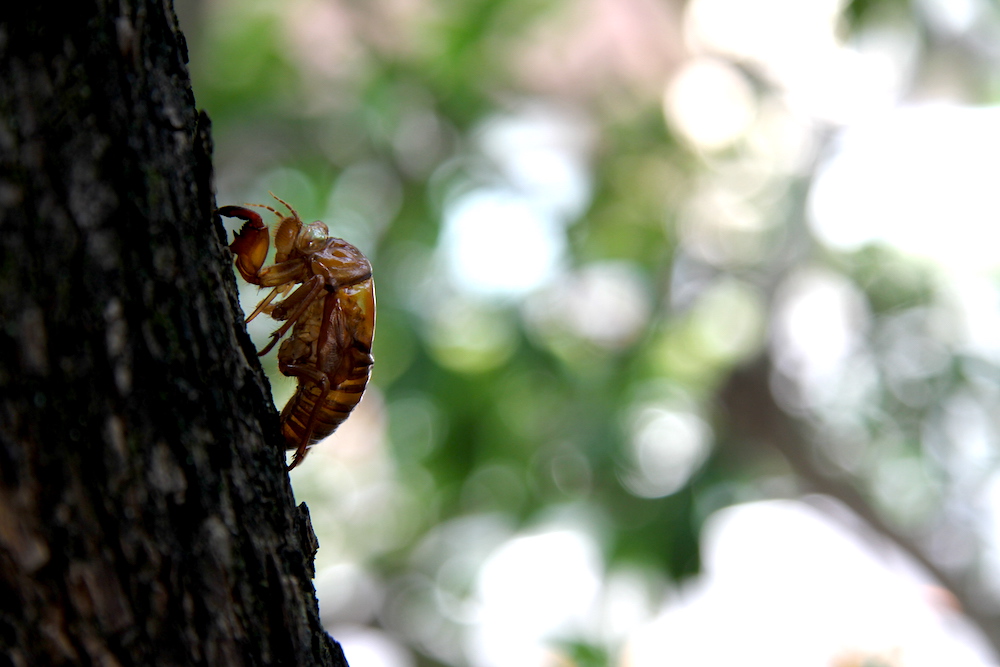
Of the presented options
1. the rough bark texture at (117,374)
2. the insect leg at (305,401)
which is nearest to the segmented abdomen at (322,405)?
the insect leg at (305,401)

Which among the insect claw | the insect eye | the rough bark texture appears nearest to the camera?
the rough bark texture

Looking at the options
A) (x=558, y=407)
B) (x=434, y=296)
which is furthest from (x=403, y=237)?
(x=558, y=407)

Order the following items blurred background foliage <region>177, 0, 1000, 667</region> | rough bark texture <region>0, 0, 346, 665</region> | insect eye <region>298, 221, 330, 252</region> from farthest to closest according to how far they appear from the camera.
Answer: blurred background foliage <region>177, 0, 1000, 667</region>
insect eye <region>298, 221, 330, 252</region>
rough bark texture <region>0, 0, 346, 665</region>

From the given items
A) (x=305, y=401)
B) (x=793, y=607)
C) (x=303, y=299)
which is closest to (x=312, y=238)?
(x=303, y=299)

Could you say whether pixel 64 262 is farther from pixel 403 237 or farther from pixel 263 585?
pixel 403 237

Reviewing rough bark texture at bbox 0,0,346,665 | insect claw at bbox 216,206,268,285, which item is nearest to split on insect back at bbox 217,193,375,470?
insect claw at bbox 216,206,268,285

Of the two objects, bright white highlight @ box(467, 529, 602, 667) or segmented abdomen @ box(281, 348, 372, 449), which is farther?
bright white highlight @ box(467, 529, 602, 667)

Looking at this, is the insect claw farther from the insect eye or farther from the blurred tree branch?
the blurred tree branch
